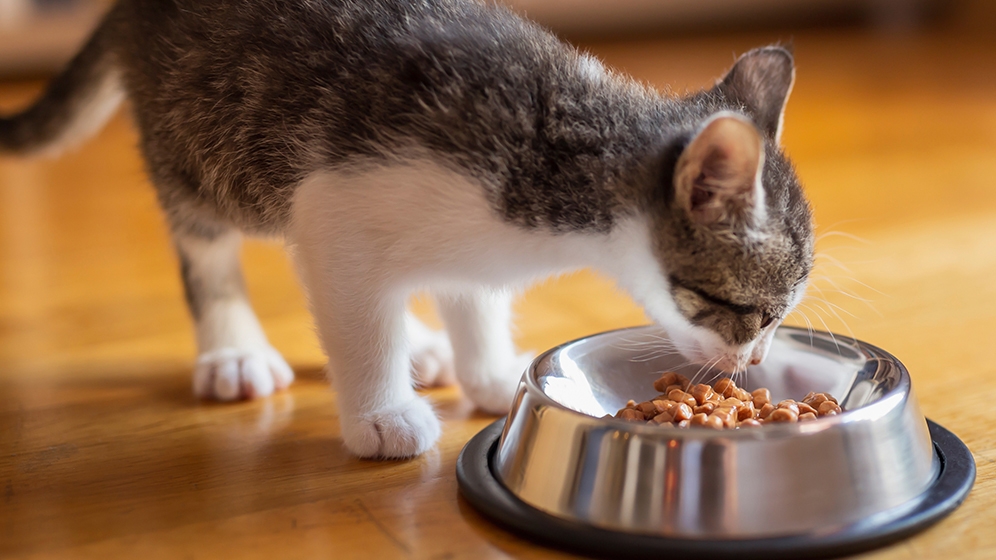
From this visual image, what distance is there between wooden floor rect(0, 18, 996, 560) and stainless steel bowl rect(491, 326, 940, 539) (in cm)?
8

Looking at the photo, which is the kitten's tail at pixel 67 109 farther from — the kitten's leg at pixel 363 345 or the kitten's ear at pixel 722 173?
the kitten's ear at pixel 722 173

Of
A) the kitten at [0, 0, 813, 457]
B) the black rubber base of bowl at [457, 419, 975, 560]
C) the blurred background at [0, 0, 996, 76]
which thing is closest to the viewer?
the black rubber base of bowl at [457, 419, 975, 560]

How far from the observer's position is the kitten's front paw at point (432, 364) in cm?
191

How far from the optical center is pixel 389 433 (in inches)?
60.2

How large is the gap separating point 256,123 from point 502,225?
1.43ft

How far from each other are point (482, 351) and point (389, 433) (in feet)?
0.96

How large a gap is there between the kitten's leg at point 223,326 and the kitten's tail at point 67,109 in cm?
47

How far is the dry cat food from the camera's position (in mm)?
1341

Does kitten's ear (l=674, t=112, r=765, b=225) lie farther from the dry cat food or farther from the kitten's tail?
the kitten's tail

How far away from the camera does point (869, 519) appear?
120cm

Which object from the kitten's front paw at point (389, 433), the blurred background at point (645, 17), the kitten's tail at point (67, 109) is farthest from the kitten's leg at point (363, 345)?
the blurred background at point (645, 17)

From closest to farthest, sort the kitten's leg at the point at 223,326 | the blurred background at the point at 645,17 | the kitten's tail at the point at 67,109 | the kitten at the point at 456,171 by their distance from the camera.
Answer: the kitten at the point at 456,171
the kitten's leg at the point at 223,326
the kitten's tail at the point at 67,109
the blurred background at the point at 645,17

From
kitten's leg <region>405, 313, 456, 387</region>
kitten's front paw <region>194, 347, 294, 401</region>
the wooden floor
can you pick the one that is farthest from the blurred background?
kitten's front paw <region>194, 347, 294, 401</region>

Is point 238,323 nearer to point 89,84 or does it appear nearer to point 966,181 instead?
point 89,84
